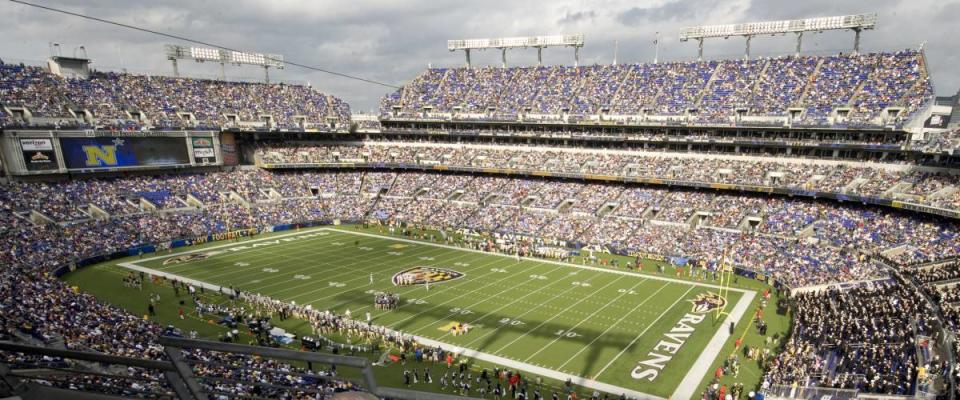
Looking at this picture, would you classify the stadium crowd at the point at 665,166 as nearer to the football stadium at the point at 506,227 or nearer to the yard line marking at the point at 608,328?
the football stadium at the point at 506,227

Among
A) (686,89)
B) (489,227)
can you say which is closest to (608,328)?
(489,227)

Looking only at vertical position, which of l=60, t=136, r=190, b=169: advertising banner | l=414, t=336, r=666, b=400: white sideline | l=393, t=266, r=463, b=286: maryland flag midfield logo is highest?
l=60, t=136, r=190, b=169: advertising banner

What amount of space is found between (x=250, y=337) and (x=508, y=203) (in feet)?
106

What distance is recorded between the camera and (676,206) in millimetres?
47000

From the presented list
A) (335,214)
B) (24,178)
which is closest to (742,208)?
(335,214)

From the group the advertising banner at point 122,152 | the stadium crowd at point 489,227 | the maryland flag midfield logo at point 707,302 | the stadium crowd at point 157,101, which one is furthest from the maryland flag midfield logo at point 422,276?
the stadium crowd at point 157,101

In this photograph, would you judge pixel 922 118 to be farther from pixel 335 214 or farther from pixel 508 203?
pixel 335 214

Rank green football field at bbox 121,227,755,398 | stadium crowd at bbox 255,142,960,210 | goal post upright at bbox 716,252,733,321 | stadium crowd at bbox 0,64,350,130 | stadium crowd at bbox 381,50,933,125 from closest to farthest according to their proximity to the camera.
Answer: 1. green football field at bbox 121,227,755,398
2. goal post upright at bbox 716,252,733,321
3. stadium crowd at bbox 255,142,960,210
4. stadium crowd at bbox 381,50,933,125
5. stadium crowd at bbox 0,64,350,130

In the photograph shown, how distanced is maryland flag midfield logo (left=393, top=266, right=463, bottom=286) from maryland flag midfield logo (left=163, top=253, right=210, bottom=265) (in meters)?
17.0

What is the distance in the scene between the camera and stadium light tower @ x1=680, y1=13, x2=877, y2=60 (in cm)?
5081

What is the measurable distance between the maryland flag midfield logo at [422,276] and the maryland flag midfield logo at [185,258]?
1701 centimetres

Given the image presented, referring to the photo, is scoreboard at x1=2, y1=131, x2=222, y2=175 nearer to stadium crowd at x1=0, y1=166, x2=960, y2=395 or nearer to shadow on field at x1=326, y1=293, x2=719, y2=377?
stadium crowd at x1=0, y1=166, x2=960, y2=395

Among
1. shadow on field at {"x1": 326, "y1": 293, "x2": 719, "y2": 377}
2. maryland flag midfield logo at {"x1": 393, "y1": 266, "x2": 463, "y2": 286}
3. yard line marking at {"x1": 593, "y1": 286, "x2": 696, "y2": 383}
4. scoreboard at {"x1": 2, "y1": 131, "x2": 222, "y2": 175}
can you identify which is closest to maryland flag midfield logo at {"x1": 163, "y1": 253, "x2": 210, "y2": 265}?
scoreboard at {"x1": 2, "y1": 131, "x2": 222, "y2": 175}

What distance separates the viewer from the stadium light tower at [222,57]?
2552 inches
